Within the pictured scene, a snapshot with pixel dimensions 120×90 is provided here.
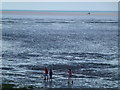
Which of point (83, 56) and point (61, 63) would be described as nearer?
point (61, 63)

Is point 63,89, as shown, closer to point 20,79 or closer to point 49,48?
point 20,79

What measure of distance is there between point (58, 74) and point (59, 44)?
2226cm

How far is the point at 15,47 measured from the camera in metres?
50.6

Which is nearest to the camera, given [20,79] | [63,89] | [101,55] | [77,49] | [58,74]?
[63,89]

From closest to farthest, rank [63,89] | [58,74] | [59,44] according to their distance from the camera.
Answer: [63,89], [58,74], [59,44]

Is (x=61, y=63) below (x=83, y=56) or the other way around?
below

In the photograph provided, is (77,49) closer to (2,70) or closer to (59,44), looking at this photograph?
(59,44)

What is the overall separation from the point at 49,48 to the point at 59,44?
201 inches

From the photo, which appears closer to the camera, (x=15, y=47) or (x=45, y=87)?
(x=45, y=87)

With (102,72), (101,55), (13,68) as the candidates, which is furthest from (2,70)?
(101,55)

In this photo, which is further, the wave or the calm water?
the wave

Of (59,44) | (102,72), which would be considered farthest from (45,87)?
(59,44)

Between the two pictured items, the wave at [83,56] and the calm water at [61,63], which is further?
the wave at [83,56]

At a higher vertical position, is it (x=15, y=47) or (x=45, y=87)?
(x=15, y=47)
